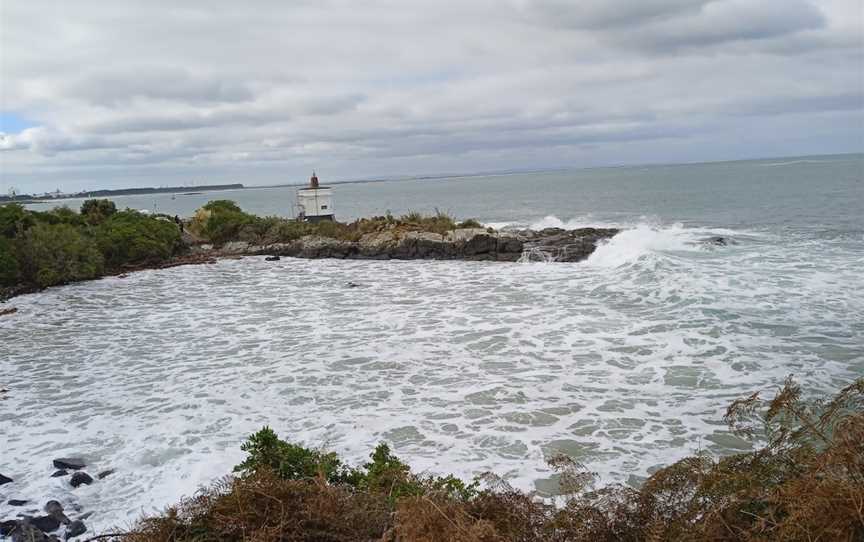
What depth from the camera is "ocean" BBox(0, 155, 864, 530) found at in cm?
784

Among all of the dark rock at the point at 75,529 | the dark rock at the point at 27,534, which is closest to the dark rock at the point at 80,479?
the dark rock at the point at 75,529

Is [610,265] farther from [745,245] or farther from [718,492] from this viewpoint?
[718,492]

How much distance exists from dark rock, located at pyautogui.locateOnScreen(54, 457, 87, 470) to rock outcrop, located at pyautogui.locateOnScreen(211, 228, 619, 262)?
2035cm

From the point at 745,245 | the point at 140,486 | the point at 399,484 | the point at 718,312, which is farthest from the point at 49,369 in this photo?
the point at 745,245

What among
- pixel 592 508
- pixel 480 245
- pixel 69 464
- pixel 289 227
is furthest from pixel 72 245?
pixel 592 508

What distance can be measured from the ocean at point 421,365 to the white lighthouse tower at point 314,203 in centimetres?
1564

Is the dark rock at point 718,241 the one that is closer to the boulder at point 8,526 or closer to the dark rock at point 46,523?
the dark rock at point 46,523

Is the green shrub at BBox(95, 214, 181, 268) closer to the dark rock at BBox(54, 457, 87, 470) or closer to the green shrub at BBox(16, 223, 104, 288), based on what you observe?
the green shrub at BBox(16, 223, 104, 288)

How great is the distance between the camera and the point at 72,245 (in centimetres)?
2309

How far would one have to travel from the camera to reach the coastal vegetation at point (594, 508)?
3.38 meters

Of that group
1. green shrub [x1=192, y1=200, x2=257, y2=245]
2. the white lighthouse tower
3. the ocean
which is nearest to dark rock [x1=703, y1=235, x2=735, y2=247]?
the ocean

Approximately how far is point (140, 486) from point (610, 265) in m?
19.4

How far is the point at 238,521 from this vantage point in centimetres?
397

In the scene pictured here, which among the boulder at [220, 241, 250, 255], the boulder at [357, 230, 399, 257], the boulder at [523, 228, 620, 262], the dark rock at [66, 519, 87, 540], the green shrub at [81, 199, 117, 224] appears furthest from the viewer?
the green shrub at [81, 199, 117, 224]
